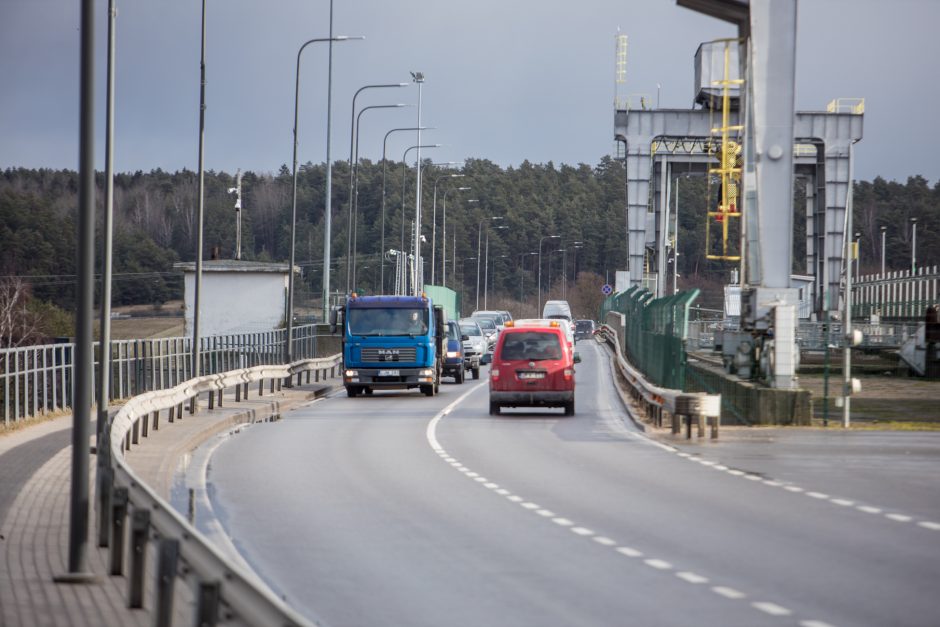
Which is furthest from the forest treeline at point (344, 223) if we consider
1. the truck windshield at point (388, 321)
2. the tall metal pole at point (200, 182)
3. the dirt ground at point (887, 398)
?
the tall metal pole at point (200, 182)

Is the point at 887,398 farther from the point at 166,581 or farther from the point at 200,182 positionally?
the point at 166,581

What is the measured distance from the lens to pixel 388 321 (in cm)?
3934

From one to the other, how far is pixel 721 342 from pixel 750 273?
5.88 feet

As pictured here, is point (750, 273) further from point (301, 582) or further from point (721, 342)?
point (301, 582)

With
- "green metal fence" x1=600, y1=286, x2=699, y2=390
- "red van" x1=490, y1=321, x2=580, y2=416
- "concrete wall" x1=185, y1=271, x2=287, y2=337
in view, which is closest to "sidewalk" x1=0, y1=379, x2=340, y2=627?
"red van" x1=490, y1=321, x2=580, y2=416

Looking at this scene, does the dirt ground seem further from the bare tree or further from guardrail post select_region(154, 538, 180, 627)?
the bare tree

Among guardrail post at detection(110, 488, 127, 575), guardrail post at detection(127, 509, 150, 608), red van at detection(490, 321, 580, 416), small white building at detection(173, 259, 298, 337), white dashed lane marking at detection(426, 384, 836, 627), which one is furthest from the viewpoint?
small white building at detection(173, 259, 298, 337)

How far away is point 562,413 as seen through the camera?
33.4 metres

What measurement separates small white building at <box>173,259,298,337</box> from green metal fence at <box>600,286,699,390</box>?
2757 centimetres

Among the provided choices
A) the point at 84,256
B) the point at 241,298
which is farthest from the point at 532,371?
the point at 241,298

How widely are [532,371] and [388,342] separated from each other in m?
8.34

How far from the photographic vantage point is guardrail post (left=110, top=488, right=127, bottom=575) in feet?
33.2

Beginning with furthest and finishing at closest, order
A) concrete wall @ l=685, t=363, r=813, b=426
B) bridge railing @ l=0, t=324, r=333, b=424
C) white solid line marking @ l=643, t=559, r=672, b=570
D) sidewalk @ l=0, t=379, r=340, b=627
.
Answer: concrete wall @ l=685, t=363, r=813, b=426, bridge railing @ l=0, t=324, r=333, b=424, white solid line marking @ l=643, t=559, r=672, b=570, sidewalk @ l=0, t=379, r=340, b=627

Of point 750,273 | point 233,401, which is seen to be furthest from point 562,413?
point 233,401
